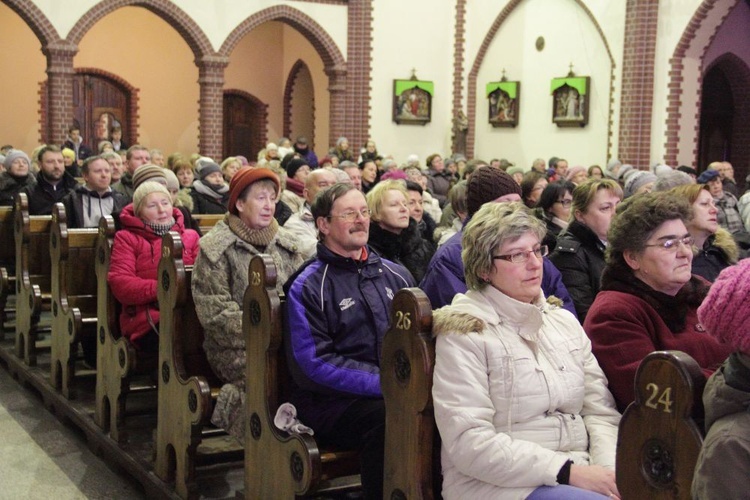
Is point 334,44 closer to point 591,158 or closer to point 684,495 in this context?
point 591,158

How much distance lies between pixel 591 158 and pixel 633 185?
8.29 m

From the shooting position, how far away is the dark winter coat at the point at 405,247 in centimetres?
529

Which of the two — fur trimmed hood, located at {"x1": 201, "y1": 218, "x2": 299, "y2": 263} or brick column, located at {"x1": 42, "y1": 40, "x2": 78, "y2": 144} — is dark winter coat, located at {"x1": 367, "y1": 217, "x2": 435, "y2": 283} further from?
brick column, located at {"x1": 42, "y1": 40, "x2": 78, "y2": 144}

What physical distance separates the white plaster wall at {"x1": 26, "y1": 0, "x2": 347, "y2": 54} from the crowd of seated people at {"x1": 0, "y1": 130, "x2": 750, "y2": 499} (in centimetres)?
1114

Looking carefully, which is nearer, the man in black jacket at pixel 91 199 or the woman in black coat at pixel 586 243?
the woman in black coat at pixel 586 243

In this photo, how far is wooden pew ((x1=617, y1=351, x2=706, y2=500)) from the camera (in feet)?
6.92

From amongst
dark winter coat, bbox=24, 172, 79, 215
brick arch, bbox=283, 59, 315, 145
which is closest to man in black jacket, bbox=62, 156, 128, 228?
dark winter coat, bbox=24, 172, 79, 215

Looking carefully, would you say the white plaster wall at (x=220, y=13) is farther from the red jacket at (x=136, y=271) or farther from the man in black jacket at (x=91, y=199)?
the red jacket at (x=136, y=271)

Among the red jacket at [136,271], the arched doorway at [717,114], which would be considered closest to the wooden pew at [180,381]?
the red jacket at [136,271]

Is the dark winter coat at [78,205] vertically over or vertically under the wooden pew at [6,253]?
over

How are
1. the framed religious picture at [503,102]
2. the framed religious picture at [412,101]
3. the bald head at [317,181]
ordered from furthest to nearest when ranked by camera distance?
the framed religious picture at [412,101], the framed religious picture at [503,102], the bald head at [317,181]

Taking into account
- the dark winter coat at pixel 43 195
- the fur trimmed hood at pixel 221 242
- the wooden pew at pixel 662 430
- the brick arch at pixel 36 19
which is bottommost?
the wooden pew at pixel 662 430

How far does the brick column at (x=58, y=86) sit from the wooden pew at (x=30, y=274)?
31.0 ft

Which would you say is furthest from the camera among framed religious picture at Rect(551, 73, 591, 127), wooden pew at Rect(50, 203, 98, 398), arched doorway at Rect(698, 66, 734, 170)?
arched doorway at Rect(698, 66, 734, 170)
